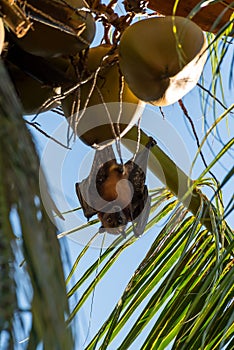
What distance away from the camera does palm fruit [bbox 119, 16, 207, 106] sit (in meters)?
0.84

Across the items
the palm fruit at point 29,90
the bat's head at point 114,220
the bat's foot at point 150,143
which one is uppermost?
the palm fruit at point 29,90

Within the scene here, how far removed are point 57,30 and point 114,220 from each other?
0.24m

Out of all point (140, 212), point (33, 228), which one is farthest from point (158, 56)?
point (33, 228)

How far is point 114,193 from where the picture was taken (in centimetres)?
92

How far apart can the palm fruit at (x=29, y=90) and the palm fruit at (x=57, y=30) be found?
43 mm

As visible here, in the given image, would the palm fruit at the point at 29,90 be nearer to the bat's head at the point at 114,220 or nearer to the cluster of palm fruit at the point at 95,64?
the cluster of palm fruit at the point at 95,64

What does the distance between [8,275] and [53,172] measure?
562 mm

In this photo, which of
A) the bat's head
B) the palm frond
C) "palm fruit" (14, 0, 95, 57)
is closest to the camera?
the palm frond

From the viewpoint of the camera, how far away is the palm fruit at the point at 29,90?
2.90ft

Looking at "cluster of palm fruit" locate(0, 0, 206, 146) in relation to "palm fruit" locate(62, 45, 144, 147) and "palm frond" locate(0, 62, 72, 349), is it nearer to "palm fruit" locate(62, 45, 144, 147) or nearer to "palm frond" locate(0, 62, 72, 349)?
"palm fruit" locate(62, 45, 144, 147)

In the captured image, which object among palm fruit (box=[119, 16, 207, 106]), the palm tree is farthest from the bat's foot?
palm fruit (box=[119, 16, 207, 106])

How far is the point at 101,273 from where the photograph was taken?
1198mm

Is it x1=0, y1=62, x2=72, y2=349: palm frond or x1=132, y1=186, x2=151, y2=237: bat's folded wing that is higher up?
x1=132, y1=186, x2=151, y2=237: bat's folded wing

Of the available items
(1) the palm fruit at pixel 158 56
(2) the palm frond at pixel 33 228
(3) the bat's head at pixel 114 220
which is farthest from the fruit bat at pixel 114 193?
(2) the palm frond at pixel 33 228
